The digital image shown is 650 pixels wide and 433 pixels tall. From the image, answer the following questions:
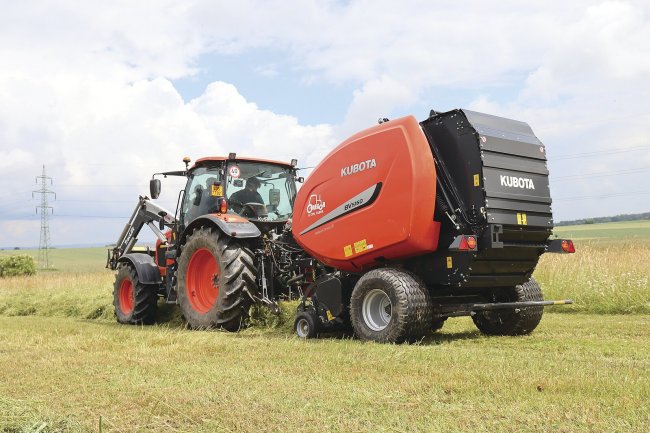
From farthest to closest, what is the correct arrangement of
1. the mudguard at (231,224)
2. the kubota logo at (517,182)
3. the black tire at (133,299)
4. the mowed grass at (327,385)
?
the black tire at (133,299) → the mudguard at (231,224) → the kubota logo at (517,182) → the mowed grass at (327,385)

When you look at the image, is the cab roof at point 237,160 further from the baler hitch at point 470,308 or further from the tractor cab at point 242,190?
the baler hitch at point 470,308

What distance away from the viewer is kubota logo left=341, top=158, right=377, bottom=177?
7021 mm

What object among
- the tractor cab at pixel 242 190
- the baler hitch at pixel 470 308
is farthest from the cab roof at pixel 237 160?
the baler hitch at pixel 470 308

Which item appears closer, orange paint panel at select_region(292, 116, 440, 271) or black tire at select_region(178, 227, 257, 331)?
orange paint panel at select_region(292, 116, 440, 271)

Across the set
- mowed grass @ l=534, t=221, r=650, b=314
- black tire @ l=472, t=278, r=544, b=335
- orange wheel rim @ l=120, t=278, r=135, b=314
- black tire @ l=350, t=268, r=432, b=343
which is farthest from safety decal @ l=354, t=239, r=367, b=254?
orange wheel rim @ l=120, t=278, r=135, b=314

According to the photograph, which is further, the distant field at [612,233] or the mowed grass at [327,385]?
the distant field at [612,233]

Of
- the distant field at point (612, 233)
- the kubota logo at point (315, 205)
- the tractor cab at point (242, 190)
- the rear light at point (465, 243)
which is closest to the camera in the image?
the rear light at point (465, 243)

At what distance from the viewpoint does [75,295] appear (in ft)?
43.0

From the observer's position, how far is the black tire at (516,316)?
292 inches

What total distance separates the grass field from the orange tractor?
1.40 feet

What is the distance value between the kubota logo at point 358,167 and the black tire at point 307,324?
1.64 meters

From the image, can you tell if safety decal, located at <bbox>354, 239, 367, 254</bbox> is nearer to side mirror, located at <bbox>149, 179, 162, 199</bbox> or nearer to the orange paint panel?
the orange paint panel

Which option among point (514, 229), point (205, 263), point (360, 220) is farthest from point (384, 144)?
point (205, 263)

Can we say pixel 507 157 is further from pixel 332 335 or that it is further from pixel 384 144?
pixel 332 335
